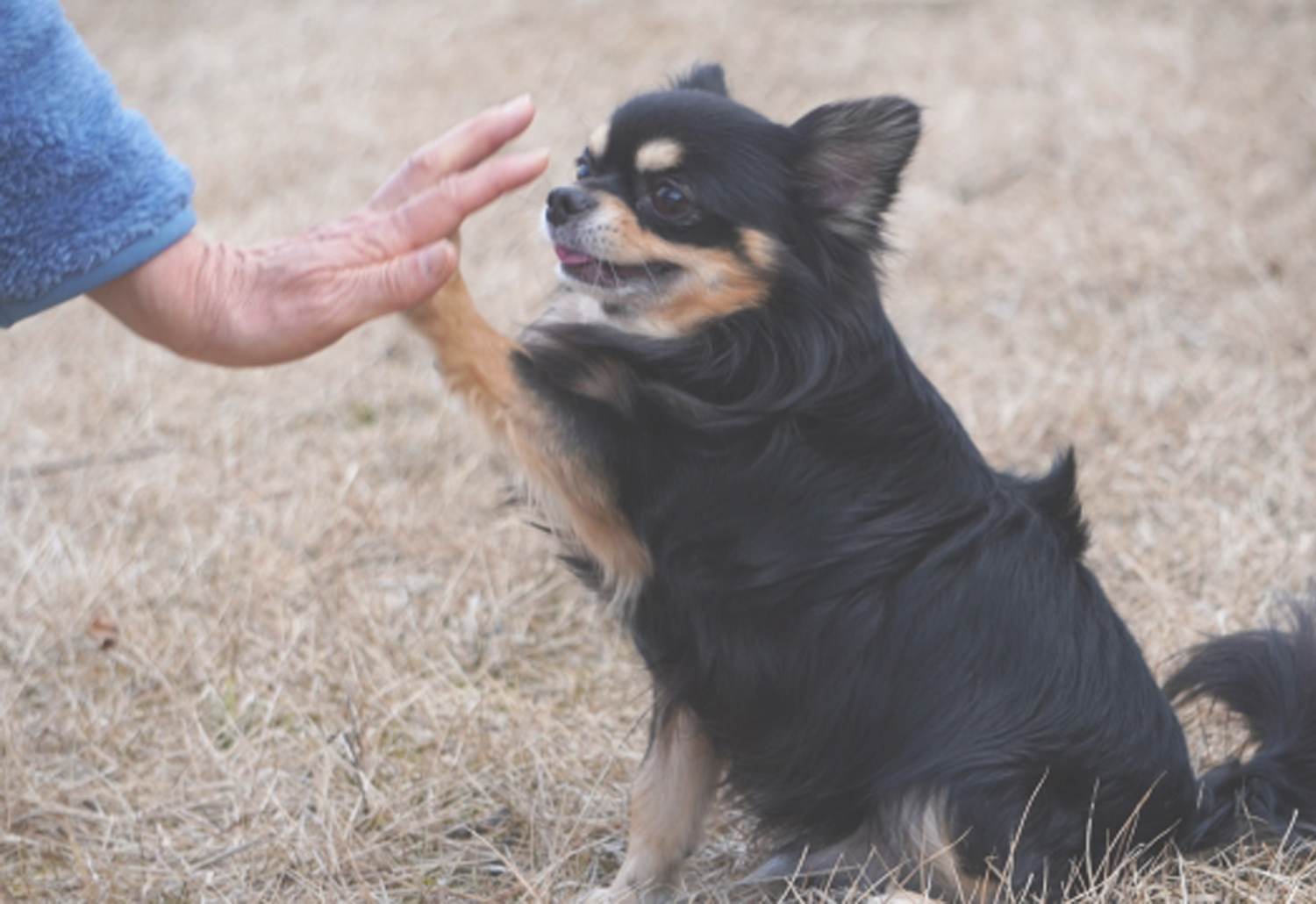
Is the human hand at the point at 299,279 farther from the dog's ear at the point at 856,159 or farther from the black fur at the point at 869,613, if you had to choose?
the dog's ear at the point at 856,159

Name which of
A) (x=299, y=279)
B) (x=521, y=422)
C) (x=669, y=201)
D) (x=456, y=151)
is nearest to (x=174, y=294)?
(x=299, y=279)

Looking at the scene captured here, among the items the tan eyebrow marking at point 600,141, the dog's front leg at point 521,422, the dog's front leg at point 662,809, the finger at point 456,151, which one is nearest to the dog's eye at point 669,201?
the tan eyebrow marking at point 600,141

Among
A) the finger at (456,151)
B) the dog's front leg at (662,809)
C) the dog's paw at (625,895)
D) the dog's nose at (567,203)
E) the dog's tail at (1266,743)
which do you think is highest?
the finger at (456,151)

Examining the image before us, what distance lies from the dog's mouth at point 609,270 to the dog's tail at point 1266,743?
4.83 ft

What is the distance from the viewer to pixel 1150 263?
6.07 metres

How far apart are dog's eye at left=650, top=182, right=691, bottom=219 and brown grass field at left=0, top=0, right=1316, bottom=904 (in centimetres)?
47

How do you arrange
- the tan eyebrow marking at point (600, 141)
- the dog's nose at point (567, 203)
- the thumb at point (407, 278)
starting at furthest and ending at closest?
the tan eyebrow marking at point (600, 141)
the dog's nose at point (567, 203)
the thumb at point (407, 278)

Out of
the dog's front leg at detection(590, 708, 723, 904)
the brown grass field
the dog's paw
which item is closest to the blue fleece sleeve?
the brown grass field

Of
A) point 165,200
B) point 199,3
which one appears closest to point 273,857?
point 165,200

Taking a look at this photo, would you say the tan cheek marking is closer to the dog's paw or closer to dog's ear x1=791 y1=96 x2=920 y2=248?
dog's ear x1=791 y1=96 x2=920 y2=248

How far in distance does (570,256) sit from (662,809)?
4.04ft

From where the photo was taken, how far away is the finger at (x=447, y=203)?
8.23 feet

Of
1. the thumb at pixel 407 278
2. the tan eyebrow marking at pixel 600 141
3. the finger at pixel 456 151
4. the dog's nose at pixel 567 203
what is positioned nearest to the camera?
the thumb at pixel 407 278

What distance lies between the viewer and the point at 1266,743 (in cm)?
265
